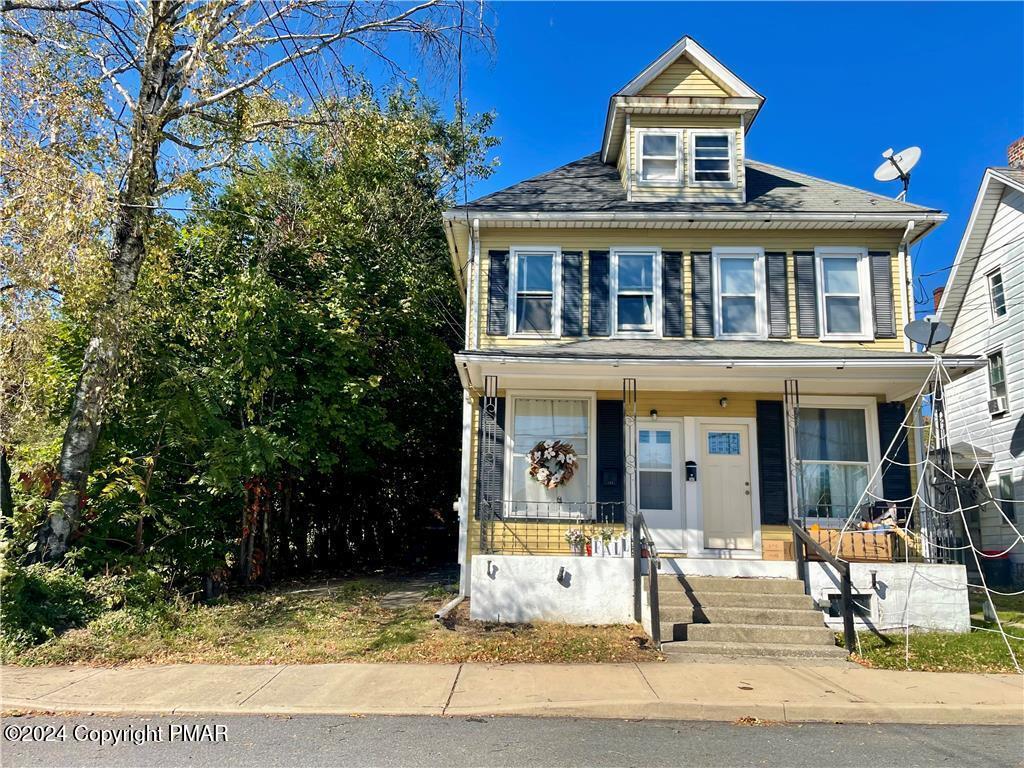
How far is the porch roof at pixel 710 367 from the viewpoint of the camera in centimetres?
947

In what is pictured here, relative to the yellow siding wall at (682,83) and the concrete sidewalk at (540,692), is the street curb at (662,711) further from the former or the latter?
the yellow siding wall at (682,83)

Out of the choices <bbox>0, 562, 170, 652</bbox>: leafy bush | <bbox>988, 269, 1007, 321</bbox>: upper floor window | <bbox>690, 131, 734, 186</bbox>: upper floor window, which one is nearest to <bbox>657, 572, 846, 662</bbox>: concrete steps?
<bbox>0, 562, 170, 652</bbox>: leafy bush

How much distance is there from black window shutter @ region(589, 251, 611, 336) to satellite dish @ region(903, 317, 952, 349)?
4341mm

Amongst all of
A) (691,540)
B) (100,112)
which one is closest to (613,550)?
(691,540)

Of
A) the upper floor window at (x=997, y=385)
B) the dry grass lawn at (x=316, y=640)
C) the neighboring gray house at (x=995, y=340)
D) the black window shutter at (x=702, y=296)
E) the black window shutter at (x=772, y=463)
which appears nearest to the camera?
the dry grass lawn at (x=316, y=640)

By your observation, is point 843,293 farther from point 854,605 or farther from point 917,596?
point 854,605

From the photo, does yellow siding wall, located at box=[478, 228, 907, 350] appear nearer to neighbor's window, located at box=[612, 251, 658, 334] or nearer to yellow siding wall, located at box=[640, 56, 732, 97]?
neighbor's window, located at box=[612, 251, 658, 334]

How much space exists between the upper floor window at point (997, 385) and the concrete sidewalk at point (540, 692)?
10.5 metres

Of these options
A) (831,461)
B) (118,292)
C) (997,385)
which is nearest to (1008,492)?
(997,385)

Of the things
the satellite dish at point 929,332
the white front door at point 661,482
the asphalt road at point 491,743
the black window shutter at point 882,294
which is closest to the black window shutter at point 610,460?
the white front door at point 661,482

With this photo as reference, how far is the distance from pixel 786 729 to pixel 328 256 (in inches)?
460

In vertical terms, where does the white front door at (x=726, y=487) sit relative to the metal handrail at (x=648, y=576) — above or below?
above

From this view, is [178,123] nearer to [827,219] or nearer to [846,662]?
[827,219]

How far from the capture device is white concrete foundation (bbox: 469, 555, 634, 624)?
9.22 metres
